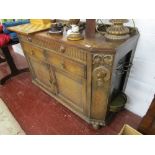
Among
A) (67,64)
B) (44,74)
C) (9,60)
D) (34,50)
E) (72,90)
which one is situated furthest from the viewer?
(9,60)

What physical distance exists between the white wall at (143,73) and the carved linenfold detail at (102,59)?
0.46 m

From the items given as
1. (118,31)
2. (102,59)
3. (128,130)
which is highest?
(118,31)

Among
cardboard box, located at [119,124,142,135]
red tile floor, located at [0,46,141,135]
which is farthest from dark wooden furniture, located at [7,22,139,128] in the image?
cardboard box, located at [119,124,142,135]

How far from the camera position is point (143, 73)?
50.5 inches

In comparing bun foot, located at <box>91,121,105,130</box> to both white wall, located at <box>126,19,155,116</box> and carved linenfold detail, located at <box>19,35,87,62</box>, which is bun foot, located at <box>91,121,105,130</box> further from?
carved linenfold detail, located at <box>19,35,87,62</box>

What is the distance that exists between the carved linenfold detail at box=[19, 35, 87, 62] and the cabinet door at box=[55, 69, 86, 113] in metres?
0.22

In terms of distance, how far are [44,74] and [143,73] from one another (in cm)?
111

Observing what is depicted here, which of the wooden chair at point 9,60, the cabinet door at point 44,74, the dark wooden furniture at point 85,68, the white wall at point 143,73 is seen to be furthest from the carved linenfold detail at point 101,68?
the wooden chair at point 9,60

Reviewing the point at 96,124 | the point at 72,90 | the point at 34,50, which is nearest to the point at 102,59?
the point at 72,90

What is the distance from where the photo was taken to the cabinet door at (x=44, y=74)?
1.53 metres

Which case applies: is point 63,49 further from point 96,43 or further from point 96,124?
point 96,124

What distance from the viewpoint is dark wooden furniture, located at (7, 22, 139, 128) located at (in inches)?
37.3
